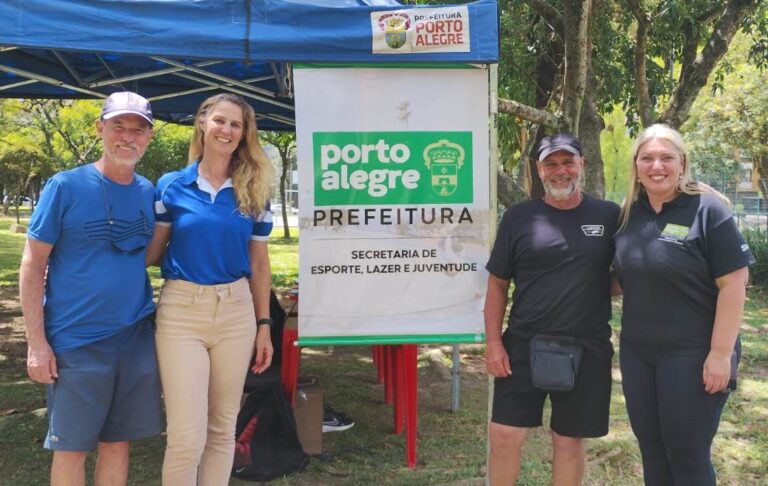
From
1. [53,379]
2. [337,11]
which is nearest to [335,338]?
[53,379]

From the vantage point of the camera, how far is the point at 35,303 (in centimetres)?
233

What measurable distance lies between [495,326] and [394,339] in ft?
1.96

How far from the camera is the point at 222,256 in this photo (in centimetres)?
259

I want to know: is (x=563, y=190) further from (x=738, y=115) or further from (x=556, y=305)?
(x=738, y=115)

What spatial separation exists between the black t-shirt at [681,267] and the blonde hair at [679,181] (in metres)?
0.05

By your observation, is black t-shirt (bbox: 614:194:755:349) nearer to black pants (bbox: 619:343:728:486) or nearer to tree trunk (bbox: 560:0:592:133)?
black pants (bbox: 619:343:728:486)

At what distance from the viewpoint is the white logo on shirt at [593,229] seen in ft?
8.66

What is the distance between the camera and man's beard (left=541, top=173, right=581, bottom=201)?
267 cm

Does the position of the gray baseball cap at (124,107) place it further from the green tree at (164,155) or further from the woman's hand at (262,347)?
the green tree at (164,155)

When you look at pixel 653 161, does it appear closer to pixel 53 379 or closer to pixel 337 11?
pixel 337 11

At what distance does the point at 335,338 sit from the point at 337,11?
1.53m

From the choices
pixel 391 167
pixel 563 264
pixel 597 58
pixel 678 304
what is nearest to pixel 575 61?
pixel 597 58

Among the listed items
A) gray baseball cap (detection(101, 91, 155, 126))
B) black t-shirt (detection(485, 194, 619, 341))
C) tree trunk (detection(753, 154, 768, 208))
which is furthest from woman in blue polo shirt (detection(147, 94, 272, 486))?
tree trunk (detection(753, 154, 768, 208))

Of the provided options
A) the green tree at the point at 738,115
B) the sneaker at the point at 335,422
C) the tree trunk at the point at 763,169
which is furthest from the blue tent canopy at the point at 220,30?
the tree trunk at the point at 763,169
